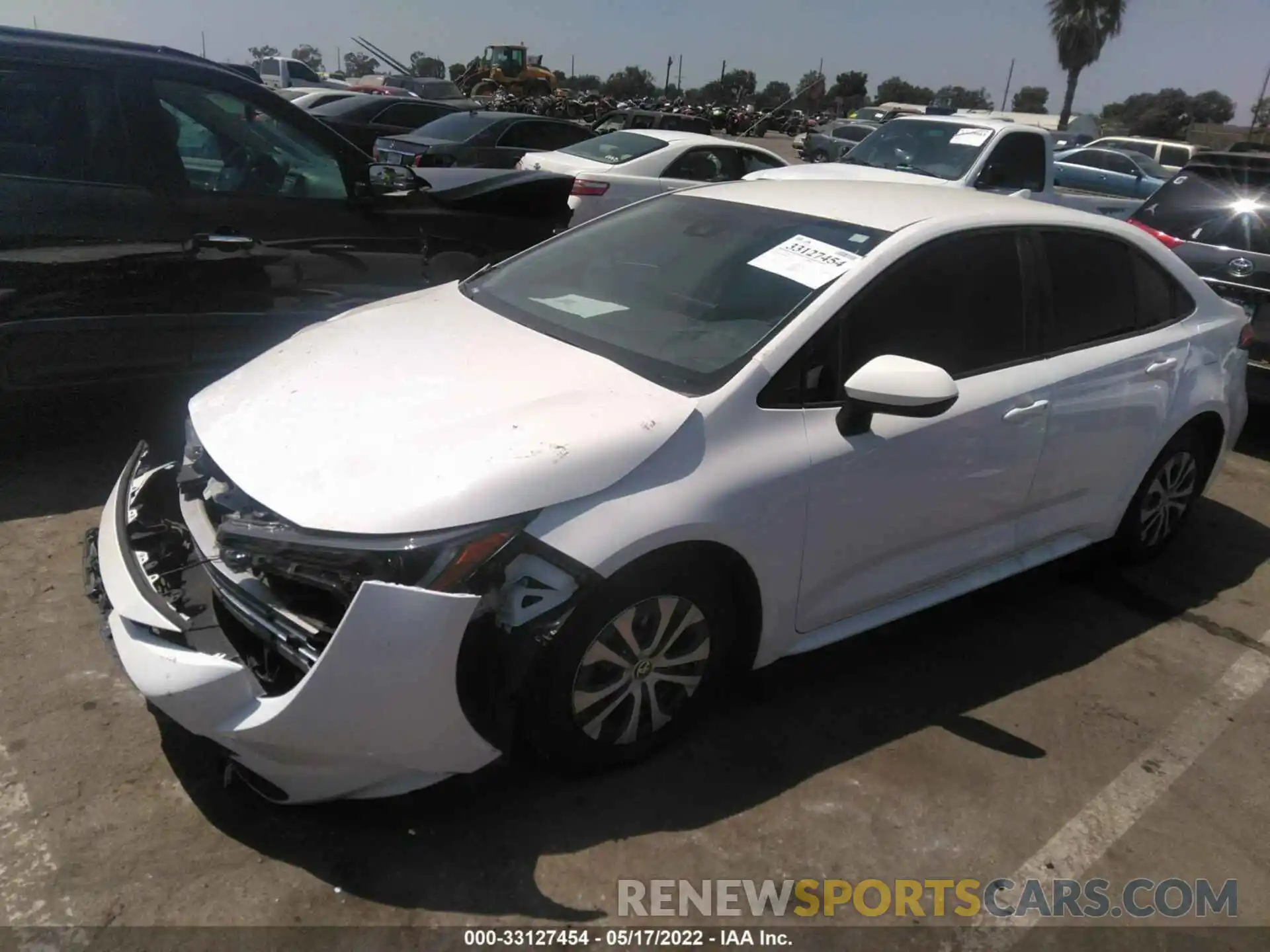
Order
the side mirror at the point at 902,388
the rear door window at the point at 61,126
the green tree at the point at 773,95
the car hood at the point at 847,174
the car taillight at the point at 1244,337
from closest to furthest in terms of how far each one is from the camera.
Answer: the side mirror at the point at 902,388
the rear door window at the point at 61,126
the car taillight at the point at 1244,337
the car hood at the point at 847,174
the green tree at the point at 773,95

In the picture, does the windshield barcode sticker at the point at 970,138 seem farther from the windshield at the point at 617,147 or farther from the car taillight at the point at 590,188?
the car taillight at the point at 590,188

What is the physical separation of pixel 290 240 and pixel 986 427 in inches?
136

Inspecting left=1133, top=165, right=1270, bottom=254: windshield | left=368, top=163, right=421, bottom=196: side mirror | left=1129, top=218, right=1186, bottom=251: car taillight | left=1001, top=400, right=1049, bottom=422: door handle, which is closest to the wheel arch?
left=1001, top=400, right=1049, bottom=422: door handle

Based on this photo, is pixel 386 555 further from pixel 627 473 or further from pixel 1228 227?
pixel 1228 227

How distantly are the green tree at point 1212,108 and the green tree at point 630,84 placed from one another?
37.1 metres

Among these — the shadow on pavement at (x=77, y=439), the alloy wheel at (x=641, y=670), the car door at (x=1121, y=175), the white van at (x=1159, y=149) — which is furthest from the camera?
the white van at (x=1159, y=149)

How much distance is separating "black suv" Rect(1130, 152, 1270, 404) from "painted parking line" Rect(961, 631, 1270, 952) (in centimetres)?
277

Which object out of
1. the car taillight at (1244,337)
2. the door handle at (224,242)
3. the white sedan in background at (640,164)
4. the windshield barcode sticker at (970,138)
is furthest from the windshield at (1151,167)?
the door handle at (224,242)

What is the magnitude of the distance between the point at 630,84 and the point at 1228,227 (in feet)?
244

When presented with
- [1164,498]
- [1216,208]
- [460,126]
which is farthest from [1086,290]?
[460,126]

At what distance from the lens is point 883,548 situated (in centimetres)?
310

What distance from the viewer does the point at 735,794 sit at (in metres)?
2.79

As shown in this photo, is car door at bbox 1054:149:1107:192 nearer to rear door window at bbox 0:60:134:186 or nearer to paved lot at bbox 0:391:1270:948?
paved lot at bbox 0:391:1270:948

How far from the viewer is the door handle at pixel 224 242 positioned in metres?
4.54
